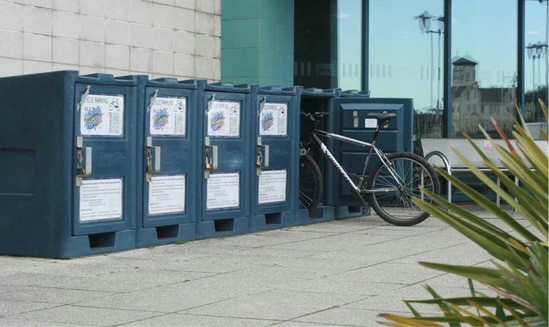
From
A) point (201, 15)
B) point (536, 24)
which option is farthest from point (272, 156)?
point (536, 24)

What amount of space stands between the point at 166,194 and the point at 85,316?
13.4 ft

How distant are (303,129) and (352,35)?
12.3 feet

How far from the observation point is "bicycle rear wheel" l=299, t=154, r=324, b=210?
1299cm

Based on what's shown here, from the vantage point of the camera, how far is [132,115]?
1020 cm

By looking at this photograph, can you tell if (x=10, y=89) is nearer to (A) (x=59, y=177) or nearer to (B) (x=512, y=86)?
(A) (x=59, y=177)

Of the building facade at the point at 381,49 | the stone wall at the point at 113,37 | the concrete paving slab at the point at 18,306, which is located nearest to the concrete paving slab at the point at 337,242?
the concrete paving slab at the point at 18,306

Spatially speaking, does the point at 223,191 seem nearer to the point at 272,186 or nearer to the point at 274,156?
the point at 272,186

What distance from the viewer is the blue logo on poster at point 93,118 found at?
9.62m

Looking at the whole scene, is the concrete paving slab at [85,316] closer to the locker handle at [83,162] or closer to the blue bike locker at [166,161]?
the locker handle at [83,162]

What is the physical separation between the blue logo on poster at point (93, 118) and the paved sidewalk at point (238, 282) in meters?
1.19

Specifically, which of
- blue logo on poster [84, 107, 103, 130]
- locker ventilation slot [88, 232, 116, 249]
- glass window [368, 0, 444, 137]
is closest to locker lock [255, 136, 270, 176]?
locker ventilation slot [88, 232, 116, 249]

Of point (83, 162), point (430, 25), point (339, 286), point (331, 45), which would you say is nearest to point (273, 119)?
point (83, 162)

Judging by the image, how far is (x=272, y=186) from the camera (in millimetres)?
12414

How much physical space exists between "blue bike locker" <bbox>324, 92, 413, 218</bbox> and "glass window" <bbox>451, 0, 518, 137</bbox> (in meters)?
3.31
